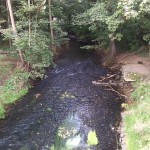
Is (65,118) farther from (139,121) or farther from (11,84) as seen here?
(11,84)

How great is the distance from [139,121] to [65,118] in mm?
5241

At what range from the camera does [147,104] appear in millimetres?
17000

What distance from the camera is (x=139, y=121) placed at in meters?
15.9

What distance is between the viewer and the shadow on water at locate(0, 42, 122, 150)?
15.9m

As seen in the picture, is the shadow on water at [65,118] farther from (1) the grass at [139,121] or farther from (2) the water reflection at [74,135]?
(1) the grass at [139,121]

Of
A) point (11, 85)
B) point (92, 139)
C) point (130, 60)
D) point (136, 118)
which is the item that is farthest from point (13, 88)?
point (130, 60)

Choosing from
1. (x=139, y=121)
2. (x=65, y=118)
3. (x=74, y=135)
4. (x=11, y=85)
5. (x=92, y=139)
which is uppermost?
(x=139, y=121)

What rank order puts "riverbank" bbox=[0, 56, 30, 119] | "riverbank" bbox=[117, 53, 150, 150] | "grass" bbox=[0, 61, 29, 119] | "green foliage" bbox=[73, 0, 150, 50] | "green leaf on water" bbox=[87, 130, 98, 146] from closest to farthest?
"riverbank" bbox=[117, 53, 150, 150], "green leaf on water" bbox=[87, 130, 98, 146], "riverbank" bbox=[0, 56, 30, 119], "grass" bbox=[0, 61, 29, 119], "green foliage" bbox=[73, 0, 150, 50]

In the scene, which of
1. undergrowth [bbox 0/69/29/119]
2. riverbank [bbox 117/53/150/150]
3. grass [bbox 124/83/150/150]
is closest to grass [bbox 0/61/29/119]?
undergrowth [bbox 0/69/29/119]

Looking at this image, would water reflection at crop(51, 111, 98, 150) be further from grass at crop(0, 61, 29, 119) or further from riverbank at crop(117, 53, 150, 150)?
grass at crop(0, 61, 29, 119)

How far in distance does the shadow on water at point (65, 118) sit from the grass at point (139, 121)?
2.73ft

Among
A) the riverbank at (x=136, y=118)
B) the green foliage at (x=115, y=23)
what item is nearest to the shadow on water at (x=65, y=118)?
the riverbank at (x=136, y=118)

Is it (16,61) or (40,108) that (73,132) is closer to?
(40,108)

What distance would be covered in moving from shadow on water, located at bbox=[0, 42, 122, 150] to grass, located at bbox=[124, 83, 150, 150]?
833mm
